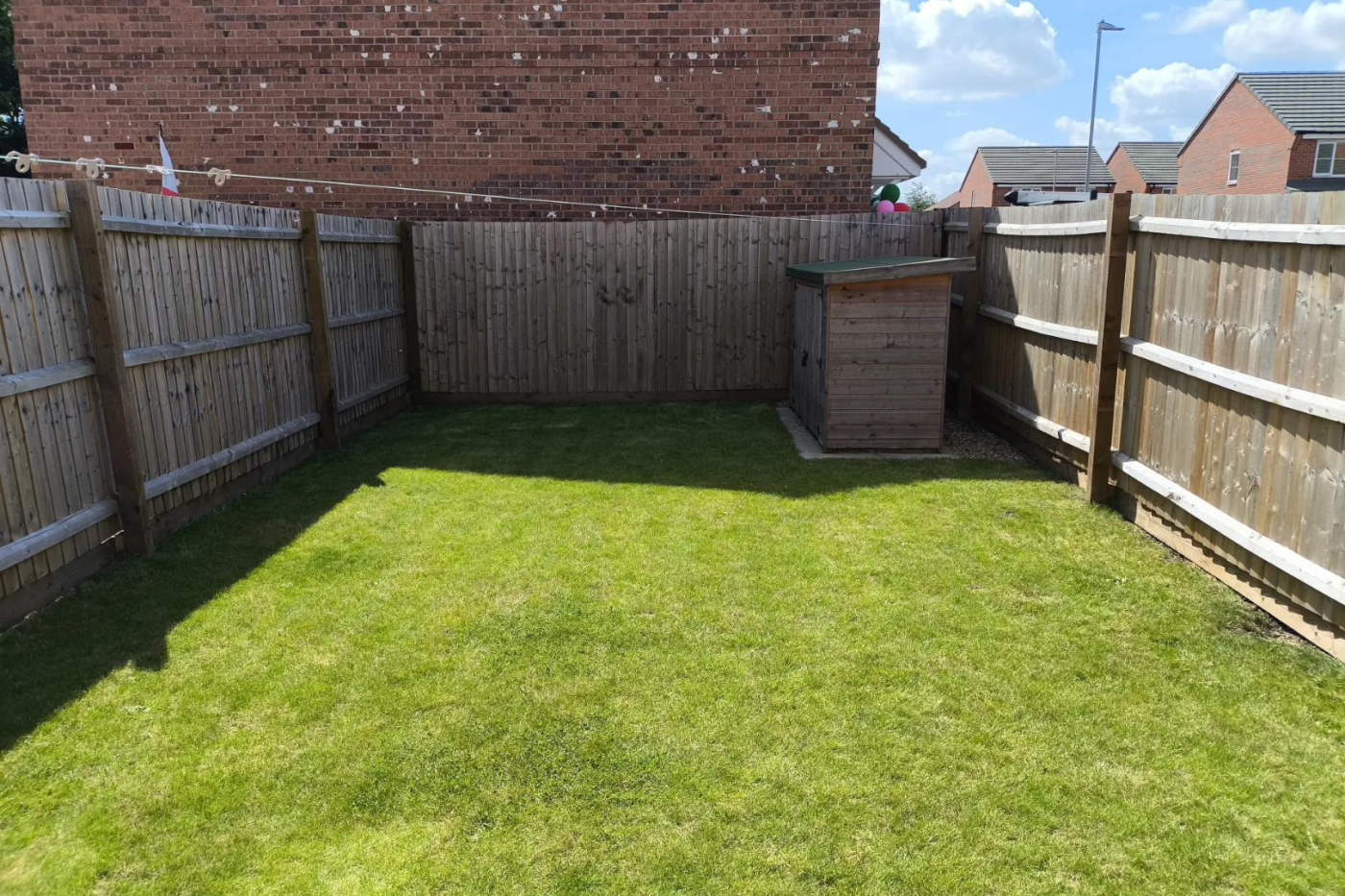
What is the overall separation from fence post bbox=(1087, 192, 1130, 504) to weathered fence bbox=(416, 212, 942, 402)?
451 cm

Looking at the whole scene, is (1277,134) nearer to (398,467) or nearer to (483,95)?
(483,95)

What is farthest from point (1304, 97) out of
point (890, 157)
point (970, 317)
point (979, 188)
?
point (970, 317)

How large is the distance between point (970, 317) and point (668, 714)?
6658 millimetres

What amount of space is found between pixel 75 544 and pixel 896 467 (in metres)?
5.68

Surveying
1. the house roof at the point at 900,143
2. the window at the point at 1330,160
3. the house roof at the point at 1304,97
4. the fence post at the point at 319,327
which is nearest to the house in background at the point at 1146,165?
the house roof at the point at 1304,97

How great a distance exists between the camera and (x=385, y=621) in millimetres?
4719

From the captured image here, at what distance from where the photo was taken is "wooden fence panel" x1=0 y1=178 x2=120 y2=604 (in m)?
4.57

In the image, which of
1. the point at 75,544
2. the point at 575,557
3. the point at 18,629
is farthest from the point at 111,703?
the point at 575,557

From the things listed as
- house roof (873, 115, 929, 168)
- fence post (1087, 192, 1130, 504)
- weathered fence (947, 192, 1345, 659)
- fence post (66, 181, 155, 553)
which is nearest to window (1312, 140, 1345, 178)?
house roof (873, 115, 929, 168)

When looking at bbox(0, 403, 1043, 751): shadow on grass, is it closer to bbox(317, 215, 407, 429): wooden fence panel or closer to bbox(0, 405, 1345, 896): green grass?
bbox(0, 405, 1345, 896): green grass

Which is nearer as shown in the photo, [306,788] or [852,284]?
[306,788]

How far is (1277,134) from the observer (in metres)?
36.3

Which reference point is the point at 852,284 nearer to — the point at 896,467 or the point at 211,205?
the point at 896,467

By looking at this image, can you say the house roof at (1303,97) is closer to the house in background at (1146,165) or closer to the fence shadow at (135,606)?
the house in background at (1146,165)
